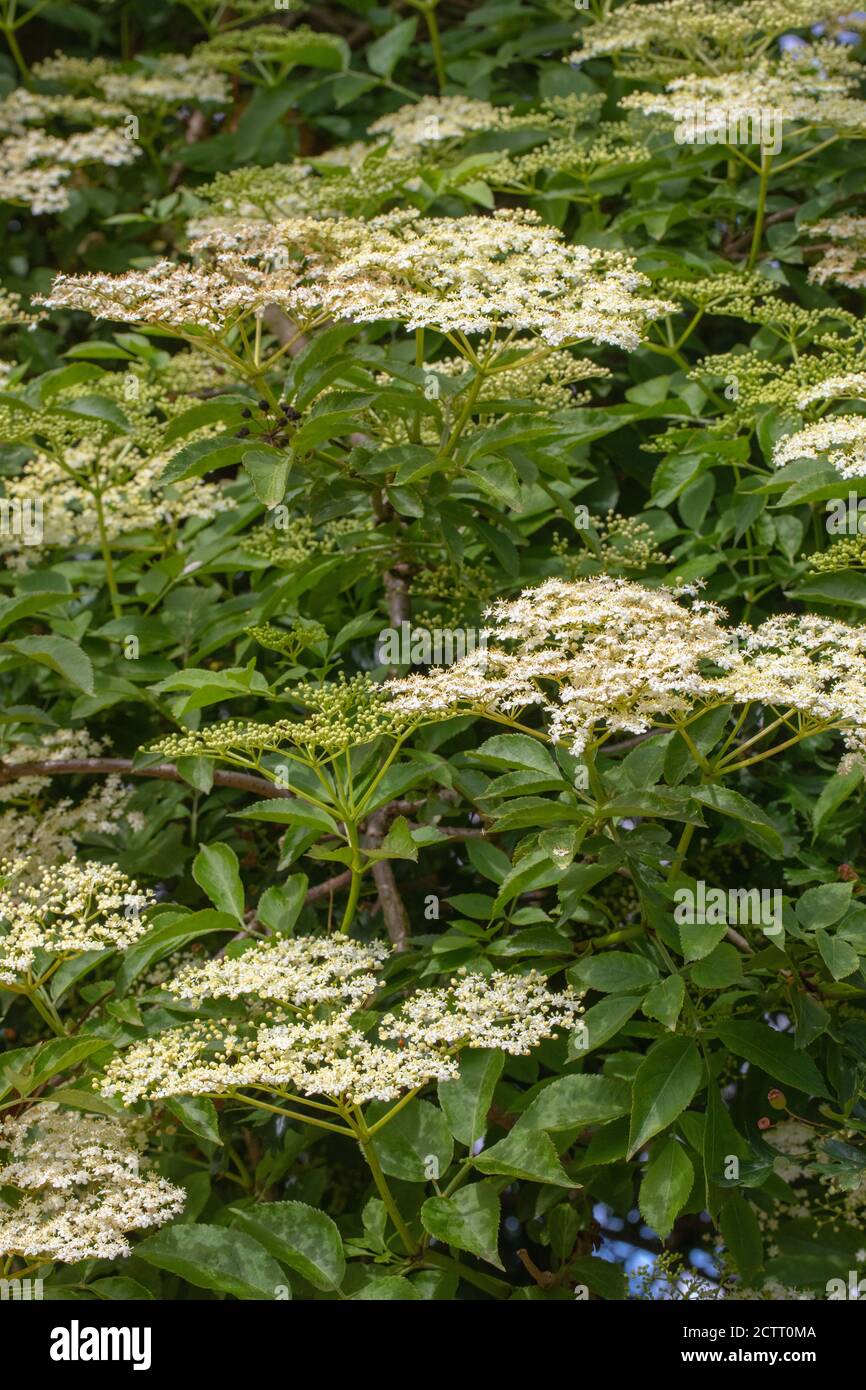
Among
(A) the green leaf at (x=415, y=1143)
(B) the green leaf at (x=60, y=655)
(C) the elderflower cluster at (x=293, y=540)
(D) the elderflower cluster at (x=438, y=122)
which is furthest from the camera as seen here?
(D) the elderflower cluster at (x=438, y=122)

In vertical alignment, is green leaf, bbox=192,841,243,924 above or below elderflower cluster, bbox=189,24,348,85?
below

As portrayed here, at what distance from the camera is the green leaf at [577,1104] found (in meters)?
2.72

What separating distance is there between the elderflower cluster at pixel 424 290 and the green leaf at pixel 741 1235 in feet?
5.11

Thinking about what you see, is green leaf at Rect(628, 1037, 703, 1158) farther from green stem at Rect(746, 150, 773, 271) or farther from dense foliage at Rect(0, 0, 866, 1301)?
green stem at Rect(746, 150, 773, 271)

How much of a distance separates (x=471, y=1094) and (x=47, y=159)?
3.52 meters

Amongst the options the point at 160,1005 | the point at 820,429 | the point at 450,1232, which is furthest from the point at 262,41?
the point at 450,1232

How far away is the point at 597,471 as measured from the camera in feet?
13.7

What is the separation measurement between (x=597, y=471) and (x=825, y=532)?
2.16 feet

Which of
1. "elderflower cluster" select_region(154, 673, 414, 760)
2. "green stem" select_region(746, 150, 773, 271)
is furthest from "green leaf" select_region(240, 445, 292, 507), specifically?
"green stem" select_region(746, 150, 773, 271)

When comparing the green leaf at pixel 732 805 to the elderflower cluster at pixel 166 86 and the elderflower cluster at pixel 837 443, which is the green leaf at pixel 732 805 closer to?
the elderflower cluster at pixel 837 443

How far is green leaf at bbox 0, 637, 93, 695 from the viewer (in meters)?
3.44

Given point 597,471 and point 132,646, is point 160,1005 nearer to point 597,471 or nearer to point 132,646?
point 132,646

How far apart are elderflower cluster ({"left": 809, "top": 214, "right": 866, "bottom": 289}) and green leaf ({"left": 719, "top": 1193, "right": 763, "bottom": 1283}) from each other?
2.38 metres

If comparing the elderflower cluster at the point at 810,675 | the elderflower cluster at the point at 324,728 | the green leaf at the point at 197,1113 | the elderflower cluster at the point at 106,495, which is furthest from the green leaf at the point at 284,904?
the elderflower cluster at the point at 106,495
